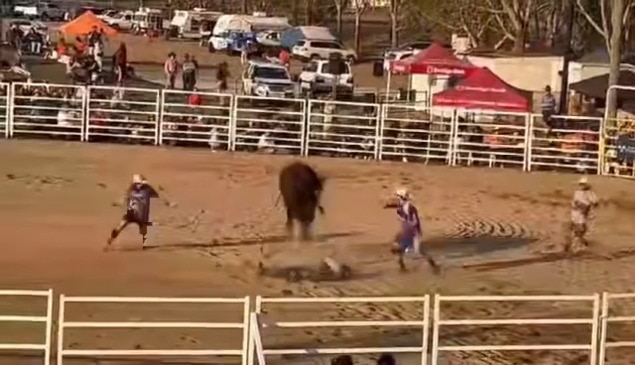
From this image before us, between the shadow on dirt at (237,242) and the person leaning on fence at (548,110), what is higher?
the person leaning on fence at (548,110)

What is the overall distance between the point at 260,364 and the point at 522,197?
1742 centimetres

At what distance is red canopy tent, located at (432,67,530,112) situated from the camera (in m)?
30.6

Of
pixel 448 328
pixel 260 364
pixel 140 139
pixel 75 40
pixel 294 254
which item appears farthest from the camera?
pixel 75 40

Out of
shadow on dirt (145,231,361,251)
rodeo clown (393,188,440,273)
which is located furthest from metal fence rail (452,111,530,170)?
rodeo clown (393,188,440,273)

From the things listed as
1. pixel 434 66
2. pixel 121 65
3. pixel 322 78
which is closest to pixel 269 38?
pixel 322 78

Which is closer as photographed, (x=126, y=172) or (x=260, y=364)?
(x=260, y=364)

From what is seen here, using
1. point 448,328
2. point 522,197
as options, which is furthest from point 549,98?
point 448,328

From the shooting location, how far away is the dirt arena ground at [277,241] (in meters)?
14.2

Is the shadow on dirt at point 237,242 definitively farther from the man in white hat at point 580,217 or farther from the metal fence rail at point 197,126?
the metal fence rail at point 197,126

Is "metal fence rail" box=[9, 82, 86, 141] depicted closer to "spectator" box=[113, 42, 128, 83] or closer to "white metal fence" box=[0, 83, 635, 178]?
"white metal fence" box=[0, 83, 635, 178]

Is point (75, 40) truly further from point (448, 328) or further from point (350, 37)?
point (448, 328)

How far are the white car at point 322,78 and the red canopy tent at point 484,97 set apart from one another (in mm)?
13851

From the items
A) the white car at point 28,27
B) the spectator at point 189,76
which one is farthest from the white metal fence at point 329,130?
the white car at point 28,27

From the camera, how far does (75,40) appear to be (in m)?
53.7
